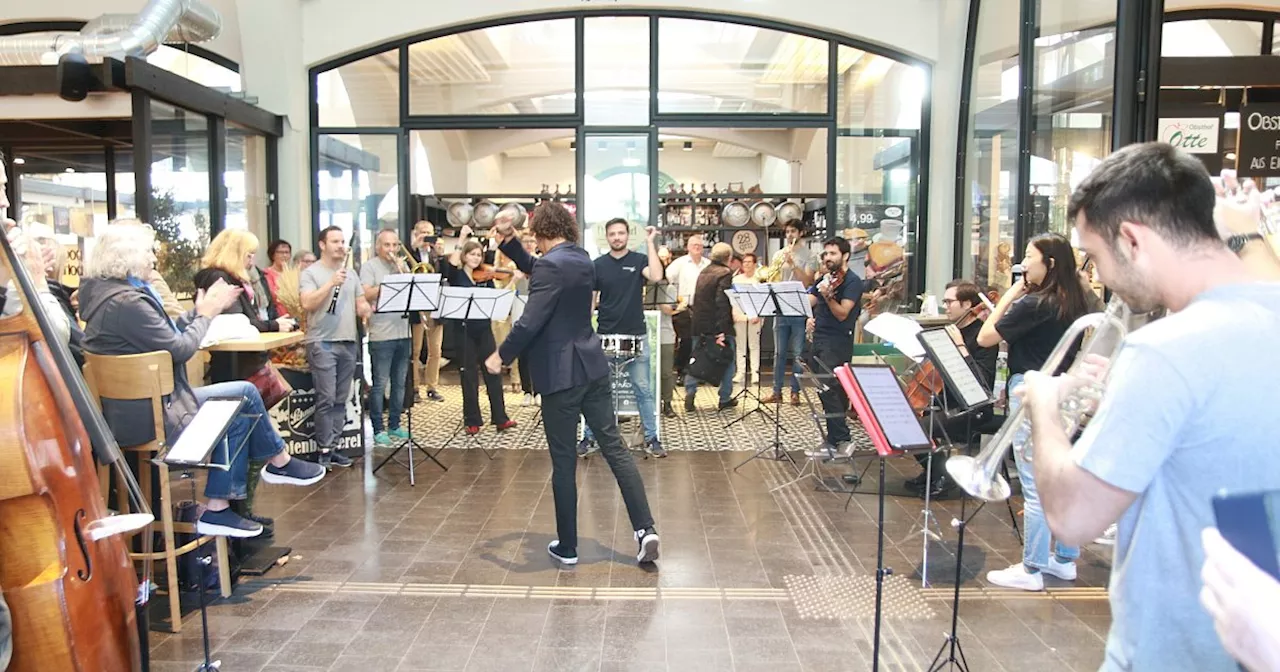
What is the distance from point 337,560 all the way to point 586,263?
1.91 metres

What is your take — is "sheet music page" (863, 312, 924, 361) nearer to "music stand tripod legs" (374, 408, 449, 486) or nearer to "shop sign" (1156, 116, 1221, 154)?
"music stand tripod legs" (374, 408, 449, 486)

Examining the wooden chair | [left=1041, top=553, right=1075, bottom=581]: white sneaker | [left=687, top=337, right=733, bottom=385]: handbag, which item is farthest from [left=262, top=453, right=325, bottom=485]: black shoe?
[left=687, top=337, right=733, bottom=385]: handbag

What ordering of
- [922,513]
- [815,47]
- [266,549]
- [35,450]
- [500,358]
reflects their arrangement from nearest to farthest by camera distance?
[35,450]
[500,358]
[266,549]
[922,513]
[815,47]

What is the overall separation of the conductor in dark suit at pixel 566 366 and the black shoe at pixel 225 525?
50.5 inches

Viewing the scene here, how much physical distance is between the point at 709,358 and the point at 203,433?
226 inches

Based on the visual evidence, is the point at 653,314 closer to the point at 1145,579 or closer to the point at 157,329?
the point at 157,329

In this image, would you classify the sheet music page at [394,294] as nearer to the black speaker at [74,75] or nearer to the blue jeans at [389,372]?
the blue jeans at [389,372]

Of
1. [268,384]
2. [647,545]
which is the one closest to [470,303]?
[268,384]

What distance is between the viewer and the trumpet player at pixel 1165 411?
1.25 metres

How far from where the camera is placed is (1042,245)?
4297 millimetres

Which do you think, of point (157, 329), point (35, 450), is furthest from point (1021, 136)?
point (35, 450)

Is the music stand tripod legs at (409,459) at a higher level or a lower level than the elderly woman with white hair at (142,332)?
lower

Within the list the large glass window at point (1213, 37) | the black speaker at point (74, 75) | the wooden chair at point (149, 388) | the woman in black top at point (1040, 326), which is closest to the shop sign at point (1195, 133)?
the large glass window at point (1213, 37)

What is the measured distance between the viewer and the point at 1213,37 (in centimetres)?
815
